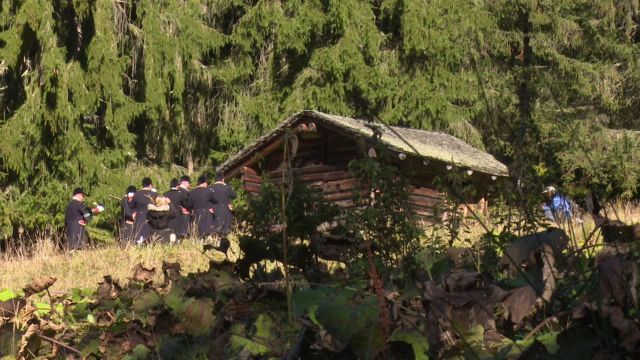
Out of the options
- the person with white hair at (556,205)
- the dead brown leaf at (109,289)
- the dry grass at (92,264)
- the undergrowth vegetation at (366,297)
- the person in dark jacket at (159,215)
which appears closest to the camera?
the undergrowth vegetation at (366,297)

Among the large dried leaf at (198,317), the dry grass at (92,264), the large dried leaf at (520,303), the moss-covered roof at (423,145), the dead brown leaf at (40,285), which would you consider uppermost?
the large dried leaf at (520,303)

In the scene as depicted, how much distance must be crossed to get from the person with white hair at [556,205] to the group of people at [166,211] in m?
14.5

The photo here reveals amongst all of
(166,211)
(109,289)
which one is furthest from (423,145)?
(109,289)

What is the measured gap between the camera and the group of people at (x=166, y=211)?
62.2 ft

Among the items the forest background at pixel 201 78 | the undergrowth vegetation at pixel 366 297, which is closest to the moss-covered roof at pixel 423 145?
the forest background at pixel 201 78

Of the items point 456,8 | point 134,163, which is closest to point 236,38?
point 134,163

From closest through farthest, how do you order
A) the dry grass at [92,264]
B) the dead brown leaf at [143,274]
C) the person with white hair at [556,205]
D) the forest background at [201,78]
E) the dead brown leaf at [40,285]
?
the person with white hair at [556,205] → the dead brown leaf at [40,285] → the dead brown leaf at [143,274] → the dry grass at [92,264] → the forest background at [201,78]

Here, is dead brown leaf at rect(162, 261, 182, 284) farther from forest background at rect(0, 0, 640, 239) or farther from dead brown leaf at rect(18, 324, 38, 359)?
forest background at rect(0, 0, 640, 239)

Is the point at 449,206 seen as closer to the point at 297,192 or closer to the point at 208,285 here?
the point at 297,192

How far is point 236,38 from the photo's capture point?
29.2 meters

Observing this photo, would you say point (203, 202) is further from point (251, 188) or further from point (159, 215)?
point (159, 215)

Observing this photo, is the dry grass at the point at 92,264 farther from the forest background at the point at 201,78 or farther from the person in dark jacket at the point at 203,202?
the forest background at the point at 201,78

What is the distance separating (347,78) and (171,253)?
2096 cm

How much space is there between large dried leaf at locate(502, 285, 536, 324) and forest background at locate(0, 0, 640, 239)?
22400 mm
